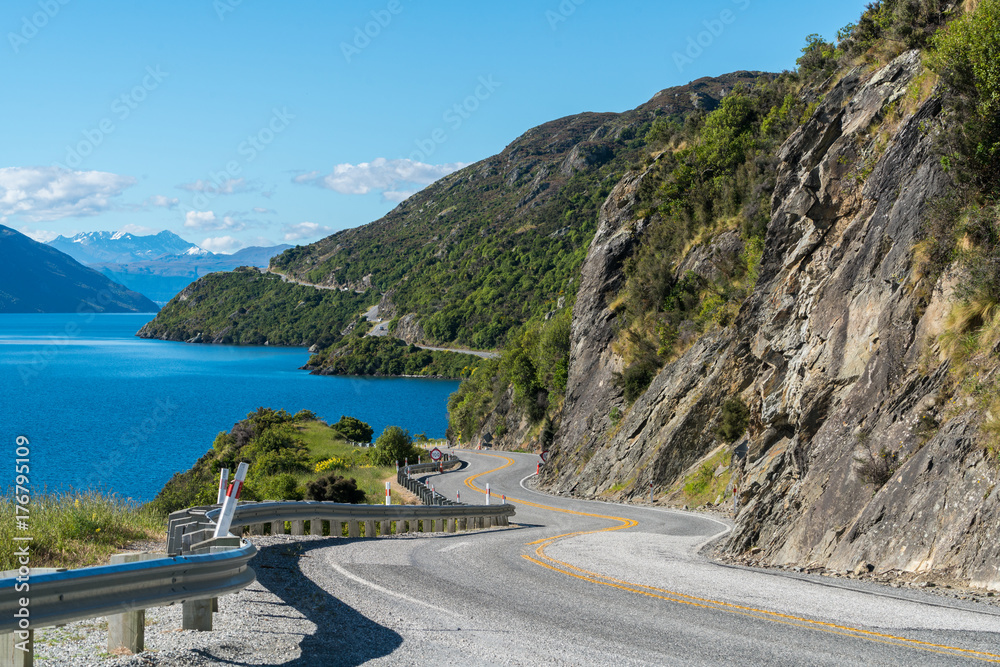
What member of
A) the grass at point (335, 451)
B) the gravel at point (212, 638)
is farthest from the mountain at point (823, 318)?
the grass at point (335, 451)

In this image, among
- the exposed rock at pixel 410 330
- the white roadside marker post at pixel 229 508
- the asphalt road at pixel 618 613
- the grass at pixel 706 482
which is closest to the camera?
the asphalt road at pixel 618 613

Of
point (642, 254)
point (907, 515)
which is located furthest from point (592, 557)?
point (642, 254)

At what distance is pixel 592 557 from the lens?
→ 13250 mm

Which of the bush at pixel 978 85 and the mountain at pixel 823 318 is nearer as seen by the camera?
the mountain at pixel 823 318

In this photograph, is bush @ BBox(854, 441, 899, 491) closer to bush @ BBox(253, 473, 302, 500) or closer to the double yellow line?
the double yellow line

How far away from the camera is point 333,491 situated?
917 inches

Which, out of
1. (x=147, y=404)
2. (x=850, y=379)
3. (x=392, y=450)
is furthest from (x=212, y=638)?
(x=147, y=404)

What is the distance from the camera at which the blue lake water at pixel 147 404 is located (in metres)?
60.3

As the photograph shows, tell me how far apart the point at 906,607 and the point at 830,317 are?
11377mm

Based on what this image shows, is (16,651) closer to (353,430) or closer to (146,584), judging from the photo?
(146,584)

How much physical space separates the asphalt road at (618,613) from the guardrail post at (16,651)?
194 cm

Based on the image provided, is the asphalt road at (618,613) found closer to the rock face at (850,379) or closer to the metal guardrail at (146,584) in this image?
the metal guardrail at (146,584)

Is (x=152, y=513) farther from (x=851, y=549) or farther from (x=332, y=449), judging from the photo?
(x=332, y=449)

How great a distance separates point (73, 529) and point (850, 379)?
15424 mm
